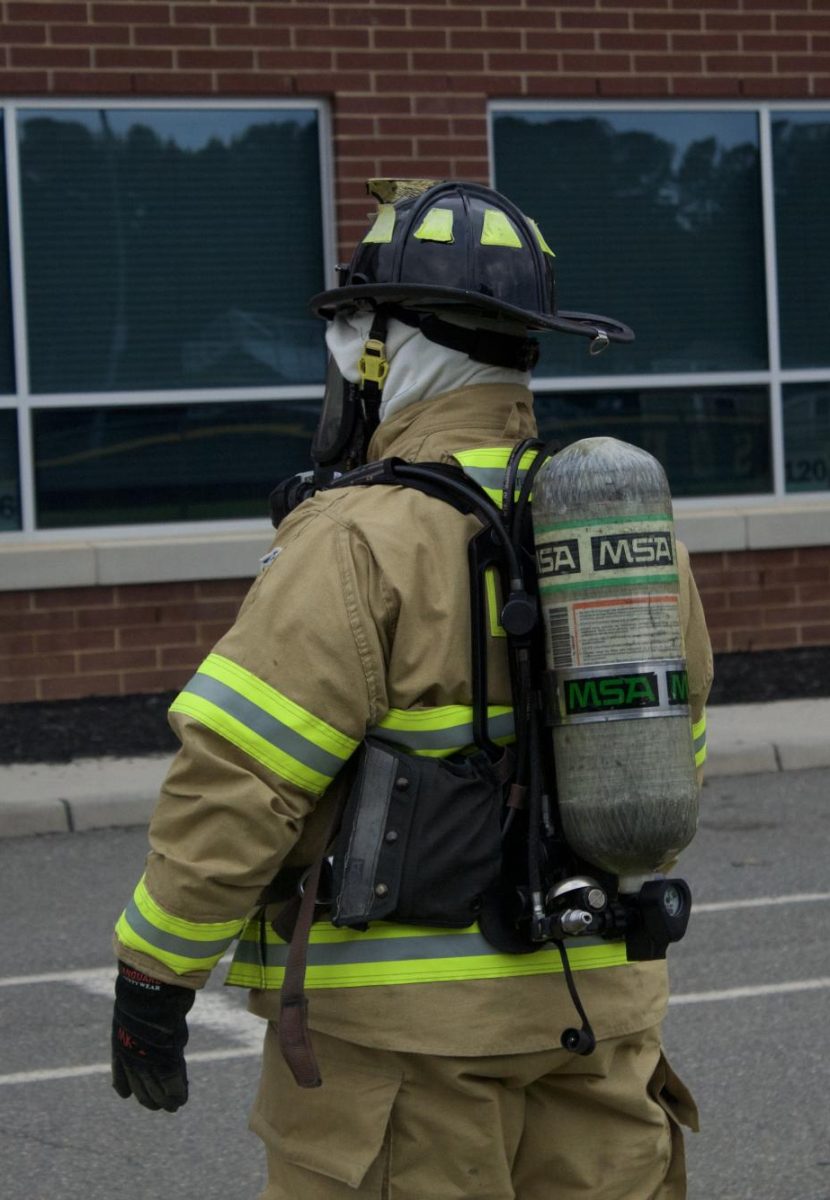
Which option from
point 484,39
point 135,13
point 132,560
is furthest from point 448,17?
point 132,560

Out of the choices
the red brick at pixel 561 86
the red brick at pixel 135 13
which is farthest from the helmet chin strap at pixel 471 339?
the red brick at pixel 561 86

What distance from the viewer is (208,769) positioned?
7.98ft

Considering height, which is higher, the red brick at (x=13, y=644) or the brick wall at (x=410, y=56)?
the brick wall at (x=410, y=56)

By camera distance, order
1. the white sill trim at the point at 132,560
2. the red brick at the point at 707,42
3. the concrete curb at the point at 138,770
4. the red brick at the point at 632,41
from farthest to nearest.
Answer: the red brick at the point at 707,42
the red brick at the point at 632,41
the white sill trim at the point at 132,560
the concrete curb at the point at 138,770

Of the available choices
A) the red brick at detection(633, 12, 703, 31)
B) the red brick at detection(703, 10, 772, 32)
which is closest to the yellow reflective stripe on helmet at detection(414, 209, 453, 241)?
the red brick at detection(633, 12, 703, 31)

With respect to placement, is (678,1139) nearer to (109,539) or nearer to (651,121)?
(109,539)

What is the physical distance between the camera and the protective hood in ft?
8.91

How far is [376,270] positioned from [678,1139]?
4.41ft

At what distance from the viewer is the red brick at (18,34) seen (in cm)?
947

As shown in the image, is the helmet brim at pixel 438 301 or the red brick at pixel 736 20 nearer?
the helmet brim at pixel 438 301

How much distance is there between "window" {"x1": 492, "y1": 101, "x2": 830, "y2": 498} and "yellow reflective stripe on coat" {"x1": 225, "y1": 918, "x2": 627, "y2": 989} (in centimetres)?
797

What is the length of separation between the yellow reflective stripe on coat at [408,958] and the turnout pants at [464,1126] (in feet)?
0.31

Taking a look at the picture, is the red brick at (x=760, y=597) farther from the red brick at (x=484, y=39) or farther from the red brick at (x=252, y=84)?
the red brick at (x=252, y=84)


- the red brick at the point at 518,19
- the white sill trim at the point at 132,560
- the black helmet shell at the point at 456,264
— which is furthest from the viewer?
the red brick at the point at 518,19
